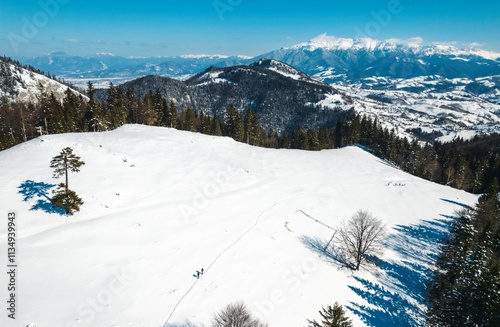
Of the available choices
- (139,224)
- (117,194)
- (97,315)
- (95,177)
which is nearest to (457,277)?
(97,315)

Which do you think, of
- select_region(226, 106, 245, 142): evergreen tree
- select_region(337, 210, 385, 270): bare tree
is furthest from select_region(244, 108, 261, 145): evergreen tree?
select_region(337, 210, 385, 270): bare tree

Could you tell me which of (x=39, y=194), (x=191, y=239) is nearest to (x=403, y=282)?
(x=191, y=239)

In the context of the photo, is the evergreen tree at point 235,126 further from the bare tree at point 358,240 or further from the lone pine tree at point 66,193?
the lone pine tree at point 66,193

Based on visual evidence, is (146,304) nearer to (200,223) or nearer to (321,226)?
(200,223)

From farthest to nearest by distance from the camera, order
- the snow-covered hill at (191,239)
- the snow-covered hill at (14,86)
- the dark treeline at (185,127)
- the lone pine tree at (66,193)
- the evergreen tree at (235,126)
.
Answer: the snow-covered hill at (14,86), the evergreen tree at (235,126), the dark treeline at (185,127), the lone pine tree at (66,193), the snow-covered hill at (191,239)

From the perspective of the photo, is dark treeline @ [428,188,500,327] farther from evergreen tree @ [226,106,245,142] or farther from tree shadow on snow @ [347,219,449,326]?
evergreen tree @ [226,106,245,142]

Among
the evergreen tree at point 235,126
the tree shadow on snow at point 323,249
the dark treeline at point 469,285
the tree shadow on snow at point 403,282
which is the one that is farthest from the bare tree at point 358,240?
the evergreen tree at point 235,126
